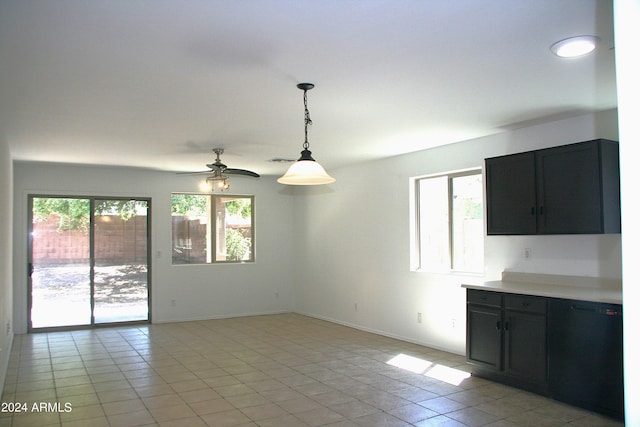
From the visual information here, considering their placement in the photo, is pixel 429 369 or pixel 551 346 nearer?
pixel 551 346

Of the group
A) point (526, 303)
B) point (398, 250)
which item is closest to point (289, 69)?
point (526, 303)

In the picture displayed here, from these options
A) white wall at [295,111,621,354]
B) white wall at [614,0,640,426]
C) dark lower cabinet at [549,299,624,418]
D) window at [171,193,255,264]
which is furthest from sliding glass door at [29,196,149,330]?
white wall at [614,0,640,426]

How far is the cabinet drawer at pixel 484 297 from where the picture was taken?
15.1 ft

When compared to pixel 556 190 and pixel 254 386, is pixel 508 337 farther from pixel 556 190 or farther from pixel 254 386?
pixel 254 386

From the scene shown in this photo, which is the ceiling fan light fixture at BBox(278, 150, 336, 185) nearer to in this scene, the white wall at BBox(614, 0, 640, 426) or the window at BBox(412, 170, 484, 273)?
the white wall at BBox(614, 0, 640, 426)

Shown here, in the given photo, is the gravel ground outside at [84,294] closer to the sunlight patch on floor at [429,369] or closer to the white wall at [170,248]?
the white wall at [170,248]

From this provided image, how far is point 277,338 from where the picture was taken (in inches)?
271

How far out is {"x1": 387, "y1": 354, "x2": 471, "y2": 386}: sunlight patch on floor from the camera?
15.7 feet

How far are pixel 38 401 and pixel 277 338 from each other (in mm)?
3224

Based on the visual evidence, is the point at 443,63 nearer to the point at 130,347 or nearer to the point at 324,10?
the point at 324,10

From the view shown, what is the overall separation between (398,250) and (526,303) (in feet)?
8.29

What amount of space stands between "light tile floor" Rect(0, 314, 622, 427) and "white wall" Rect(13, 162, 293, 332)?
143cm

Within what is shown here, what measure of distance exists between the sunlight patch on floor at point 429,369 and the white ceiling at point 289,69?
8.23ft

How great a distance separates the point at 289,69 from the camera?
322cm
